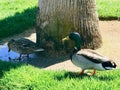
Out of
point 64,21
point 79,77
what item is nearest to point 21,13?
point 64,21

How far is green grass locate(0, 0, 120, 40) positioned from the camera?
10.5 meters

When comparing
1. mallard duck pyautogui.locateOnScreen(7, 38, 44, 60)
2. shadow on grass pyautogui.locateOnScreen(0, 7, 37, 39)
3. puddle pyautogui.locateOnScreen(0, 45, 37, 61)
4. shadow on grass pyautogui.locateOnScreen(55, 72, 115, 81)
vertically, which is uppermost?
mallard duck pyautogui.locateOnScreen(7, 38, 44, 60)

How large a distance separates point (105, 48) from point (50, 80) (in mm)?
2122

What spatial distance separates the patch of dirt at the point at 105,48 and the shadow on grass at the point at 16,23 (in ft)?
0.67

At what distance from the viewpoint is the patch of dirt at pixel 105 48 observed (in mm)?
8328

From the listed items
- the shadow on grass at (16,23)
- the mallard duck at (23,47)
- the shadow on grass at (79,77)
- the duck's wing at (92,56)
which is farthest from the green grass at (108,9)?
the shadow on grass at (79,77)

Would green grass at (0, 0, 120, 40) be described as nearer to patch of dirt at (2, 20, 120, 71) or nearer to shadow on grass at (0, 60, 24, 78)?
patch of dirt at (2, 20, 120, 71)

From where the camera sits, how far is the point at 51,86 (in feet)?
23.2

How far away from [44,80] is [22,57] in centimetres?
171

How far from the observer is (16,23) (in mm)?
10898

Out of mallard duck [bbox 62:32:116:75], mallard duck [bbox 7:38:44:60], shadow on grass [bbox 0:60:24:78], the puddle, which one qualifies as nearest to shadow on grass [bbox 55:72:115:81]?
mallard duck [bbox 62:32:116:75]

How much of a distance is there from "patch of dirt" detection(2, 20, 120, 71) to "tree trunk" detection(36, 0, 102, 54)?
31cm

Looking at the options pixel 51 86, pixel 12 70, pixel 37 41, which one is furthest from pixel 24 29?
pixel 51 86

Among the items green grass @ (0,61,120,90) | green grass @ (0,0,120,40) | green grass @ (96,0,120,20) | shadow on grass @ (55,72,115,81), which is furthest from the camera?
green grass @ (96,0,120,20)
